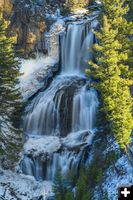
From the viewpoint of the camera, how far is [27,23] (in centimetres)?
4256

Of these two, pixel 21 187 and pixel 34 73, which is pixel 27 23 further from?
pixel 21 187

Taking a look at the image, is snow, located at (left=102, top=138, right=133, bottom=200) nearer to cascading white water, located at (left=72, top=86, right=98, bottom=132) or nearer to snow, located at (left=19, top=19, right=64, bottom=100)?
cascading white water, located at (left=72, top=86, right=98, bottom=132)

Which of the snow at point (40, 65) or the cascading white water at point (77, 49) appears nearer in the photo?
the snow at point (40, 65)

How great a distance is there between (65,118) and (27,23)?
13803 mm

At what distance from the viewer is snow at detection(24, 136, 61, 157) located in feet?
103

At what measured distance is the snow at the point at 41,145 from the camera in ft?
103

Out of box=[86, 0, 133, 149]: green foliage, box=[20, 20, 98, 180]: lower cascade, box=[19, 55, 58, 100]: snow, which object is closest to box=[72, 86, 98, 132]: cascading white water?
box=[20, 20, 98, 180]: lower cascade

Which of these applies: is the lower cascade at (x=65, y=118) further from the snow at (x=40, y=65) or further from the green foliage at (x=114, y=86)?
the green foliage at (x=114, y=86)

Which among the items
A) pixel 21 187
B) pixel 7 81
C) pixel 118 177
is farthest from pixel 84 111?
pixel 21 187

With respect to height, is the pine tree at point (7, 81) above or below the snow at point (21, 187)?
above

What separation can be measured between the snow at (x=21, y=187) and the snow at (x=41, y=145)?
2.37 metres

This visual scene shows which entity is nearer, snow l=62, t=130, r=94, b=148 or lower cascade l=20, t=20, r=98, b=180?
lower cascade l=20, t=20, r=98, b=180

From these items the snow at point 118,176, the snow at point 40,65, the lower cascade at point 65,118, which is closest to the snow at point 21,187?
the lower cascade at point 65,118

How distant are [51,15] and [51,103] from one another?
14330mm
